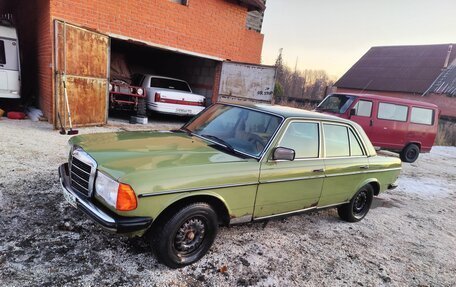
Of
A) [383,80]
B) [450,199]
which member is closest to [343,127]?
[450,199]

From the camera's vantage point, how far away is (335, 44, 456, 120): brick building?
85.5 feet

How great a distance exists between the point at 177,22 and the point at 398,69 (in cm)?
2770

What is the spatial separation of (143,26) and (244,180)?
8237mm

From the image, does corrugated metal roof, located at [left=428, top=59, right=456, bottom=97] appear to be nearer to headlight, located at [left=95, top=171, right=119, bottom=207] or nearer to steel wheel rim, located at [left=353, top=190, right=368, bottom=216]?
steel wheel rim, located at [left=353, top=190, right=368, bottom=216]

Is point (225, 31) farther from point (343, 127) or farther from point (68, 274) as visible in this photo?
point (68, 274)

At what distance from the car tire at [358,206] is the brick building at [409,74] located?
78.3ft

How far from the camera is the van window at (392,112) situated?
9.70m

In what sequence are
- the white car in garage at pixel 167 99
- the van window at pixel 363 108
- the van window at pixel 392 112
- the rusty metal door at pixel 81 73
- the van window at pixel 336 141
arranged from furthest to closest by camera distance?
the white car in garage at pixel 167 99 < the van window at pixel 392 112 < the van window at pixel 363 108 < the rusty metal door at pixel 81 73 < the van window at pixel 336 141

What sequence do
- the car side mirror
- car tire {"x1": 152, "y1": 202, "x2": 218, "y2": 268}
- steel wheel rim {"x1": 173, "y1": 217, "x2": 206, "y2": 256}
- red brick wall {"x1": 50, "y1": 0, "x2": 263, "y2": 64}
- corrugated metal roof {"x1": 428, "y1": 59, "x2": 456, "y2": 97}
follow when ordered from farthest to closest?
corrugated metal roof {"x1": 428, "y1": 59, "x2": 456, "y2": 97} → red brick wall {"x1": 50, "y1": 0, "x2": 263, "y2": 64} → the car side mirror → steel wheel rim {"x1": 173, "y1": 217, "x2": 206, "y2": 256} → car tire {"x1": 152, "y1": 202, "x2": 218, "y2": 268}

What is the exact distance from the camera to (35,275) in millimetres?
2627

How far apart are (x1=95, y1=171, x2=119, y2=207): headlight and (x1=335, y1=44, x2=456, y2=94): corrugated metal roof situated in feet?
99.8

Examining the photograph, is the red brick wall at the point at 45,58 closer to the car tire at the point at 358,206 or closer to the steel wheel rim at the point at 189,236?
the steel wheel rim at the point at 189,236

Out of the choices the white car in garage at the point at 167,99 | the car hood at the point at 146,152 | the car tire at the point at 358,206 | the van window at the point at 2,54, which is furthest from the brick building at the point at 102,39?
the car tire at the point at 358,206

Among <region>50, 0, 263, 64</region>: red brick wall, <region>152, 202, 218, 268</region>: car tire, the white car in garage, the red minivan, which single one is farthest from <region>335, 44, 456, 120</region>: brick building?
<region>152, 202, 218, 268</region>: car tire
